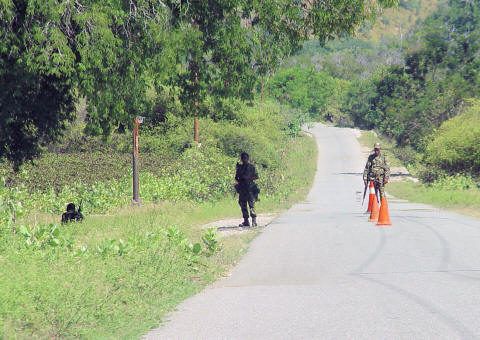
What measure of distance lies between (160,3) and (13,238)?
485cm

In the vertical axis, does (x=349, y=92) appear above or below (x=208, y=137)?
above

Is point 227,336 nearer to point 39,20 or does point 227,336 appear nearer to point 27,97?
point 39,20

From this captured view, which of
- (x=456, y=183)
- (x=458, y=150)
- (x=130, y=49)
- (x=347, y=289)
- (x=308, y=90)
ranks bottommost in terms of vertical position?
(x=347, y=289)

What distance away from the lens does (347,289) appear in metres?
8.55

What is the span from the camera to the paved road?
6.47 m

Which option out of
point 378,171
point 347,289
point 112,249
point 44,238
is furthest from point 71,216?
point 347,289

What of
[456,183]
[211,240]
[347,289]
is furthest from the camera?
[456,183]

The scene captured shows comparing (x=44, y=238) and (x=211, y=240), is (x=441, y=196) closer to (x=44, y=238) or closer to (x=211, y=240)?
(x=211, y=240)

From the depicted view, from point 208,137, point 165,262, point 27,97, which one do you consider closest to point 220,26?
point 27,97

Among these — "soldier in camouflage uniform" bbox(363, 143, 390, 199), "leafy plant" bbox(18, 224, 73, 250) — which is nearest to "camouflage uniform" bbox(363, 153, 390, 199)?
"soldier in camouflage uniform" bbox(363, 143, 390, 199)

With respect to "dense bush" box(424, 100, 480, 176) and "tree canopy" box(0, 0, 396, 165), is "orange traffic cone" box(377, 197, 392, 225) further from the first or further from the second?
"dense bush" box(424, 100, 480, 176)

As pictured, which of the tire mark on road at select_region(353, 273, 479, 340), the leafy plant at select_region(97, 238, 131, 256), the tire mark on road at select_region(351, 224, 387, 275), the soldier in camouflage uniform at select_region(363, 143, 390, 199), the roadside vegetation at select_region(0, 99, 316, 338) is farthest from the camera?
the soldier in camouflage uniform at select_region(363, 143, 390, 199)

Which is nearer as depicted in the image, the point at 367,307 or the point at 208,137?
the point at 367,307

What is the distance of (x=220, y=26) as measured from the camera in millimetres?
14789
